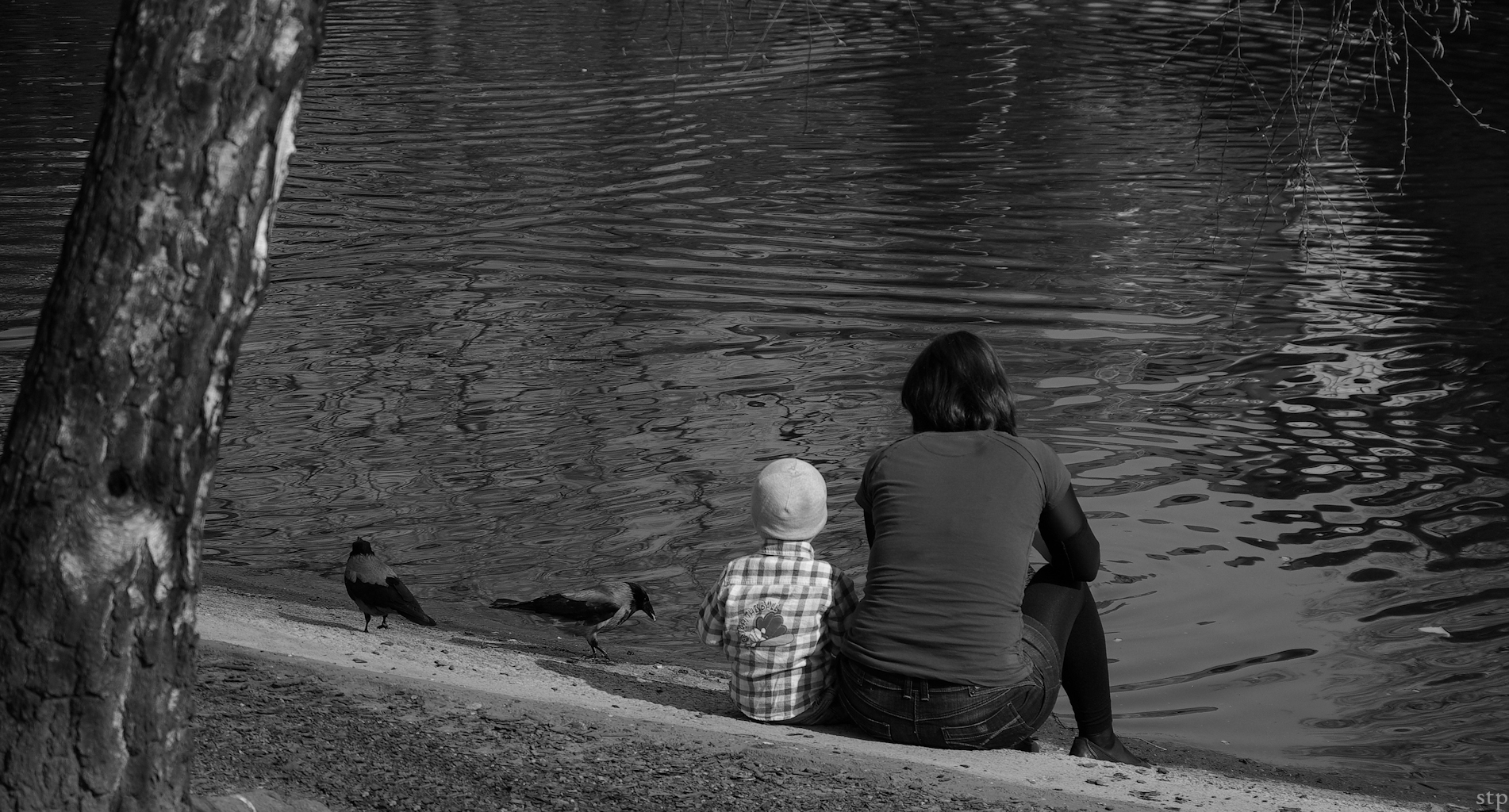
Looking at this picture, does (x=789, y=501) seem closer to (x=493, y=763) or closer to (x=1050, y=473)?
(x=1050, y=473)

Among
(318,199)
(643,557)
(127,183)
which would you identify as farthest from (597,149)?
(127,183)

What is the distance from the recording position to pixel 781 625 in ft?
16.4

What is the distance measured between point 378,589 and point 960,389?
2.82m

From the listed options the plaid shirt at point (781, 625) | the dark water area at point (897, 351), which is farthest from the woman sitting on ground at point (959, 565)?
the dark water area at point (897, 351)

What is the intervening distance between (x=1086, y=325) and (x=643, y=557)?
5.42m

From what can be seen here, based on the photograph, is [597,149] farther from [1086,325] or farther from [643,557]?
[643,557]

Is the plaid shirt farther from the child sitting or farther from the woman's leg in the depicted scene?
the woman's leg

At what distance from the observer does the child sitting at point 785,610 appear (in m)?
4.95

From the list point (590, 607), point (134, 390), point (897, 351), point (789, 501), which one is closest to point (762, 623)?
point (789, 501)

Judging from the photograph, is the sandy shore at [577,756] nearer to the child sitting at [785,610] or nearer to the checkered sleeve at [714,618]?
the child sitting at [785,610]

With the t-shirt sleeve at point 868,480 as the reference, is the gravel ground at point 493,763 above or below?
below

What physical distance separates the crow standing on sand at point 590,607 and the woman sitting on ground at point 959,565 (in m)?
1.75

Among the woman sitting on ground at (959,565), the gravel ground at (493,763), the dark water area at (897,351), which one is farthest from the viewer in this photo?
the dark water area at (897,351)

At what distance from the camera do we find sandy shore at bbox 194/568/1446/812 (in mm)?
4277
